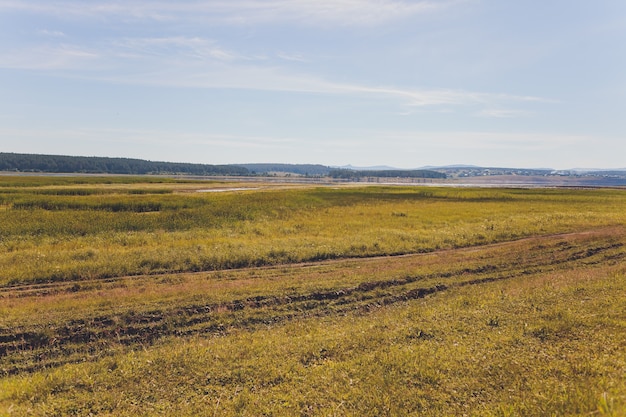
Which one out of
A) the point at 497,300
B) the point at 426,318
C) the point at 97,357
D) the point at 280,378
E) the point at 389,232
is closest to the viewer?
the point at 280,378

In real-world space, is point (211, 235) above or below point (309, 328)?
above

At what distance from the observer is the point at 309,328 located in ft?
42.8

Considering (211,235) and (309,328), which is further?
(211,235)

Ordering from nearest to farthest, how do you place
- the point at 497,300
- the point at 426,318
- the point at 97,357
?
the point at 97,357 → the point at 426,318 → the point at 497,300

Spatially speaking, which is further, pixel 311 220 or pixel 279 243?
pixel 311 220

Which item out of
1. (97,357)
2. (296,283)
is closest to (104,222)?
(296,283)

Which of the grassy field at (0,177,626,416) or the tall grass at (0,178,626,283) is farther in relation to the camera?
the tall grass at (0,178,626,283)

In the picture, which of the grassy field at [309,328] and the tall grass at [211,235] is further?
the tall grass at [211,235]

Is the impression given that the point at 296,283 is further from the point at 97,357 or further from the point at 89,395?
the point at 89,395

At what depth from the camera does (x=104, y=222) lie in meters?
36.4

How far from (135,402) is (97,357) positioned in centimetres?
362

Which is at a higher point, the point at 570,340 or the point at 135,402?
the point at 570,340

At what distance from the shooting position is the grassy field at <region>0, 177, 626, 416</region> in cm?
825

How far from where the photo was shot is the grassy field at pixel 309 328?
825cm
